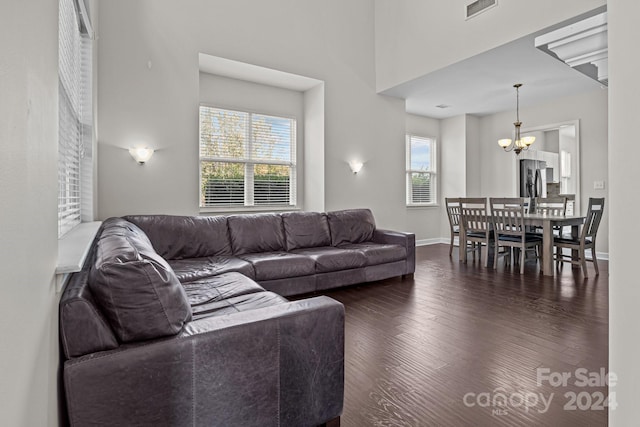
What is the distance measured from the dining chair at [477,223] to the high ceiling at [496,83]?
1870mm

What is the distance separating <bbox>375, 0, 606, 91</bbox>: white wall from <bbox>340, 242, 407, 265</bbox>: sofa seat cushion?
2720 mm

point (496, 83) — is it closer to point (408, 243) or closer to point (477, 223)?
point (477, 223)

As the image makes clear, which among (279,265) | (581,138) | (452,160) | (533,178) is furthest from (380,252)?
(533,178)

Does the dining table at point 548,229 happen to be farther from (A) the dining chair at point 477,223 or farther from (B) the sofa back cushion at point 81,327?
(B) the sofa back cushion at point 81,327

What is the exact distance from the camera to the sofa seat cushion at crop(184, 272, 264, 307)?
218cm

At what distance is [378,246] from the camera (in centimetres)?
430

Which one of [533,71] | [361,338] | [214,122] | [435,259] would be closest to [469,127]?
[533,71]

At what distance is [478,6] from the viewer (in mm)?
4352

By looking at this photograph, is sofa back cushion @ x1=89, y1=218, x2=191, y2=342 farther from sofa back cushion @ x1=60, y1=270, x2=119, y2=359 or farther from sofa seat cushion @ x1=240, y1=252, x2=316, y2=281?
sofa seat cushion @ x1=240, y1=252, x2=316, y2=281

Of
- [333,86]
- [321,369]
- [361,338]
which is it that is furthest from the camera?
[333,86]

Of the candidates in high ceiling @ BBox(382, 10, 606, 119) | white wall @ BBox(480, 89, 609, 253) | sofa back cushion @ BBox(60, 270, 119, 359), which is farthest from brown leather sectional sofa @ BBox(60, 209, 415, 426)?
white wall @ BBox(480, 89, 609, 253)

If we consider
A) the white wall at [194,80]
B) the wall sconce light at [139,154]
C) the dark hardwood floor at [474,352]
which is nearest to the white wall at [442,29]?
the white wall at [194,80]

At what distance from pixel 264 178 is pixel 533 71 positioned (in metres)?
4.31

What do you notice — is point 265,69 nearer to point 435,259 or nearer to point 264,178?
point 264,178
